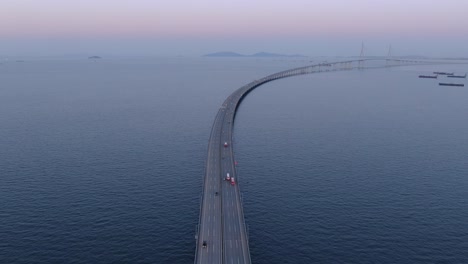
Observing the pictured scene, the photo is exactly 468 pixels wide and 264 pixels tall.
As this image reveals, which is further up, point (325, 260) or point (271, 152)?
point (271, 152)

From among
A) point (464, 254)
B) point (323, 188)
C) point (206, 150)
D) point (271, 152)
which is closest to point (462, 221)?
point (464, 254)

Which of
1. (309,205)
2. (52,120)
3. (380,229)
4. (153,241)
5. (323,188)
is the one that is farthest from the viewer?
(52,120)

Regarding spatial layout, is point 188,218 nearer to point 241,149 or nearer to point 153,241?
point 153,241

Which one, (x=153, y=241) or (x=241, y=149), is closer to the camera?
(x=153, y=241)

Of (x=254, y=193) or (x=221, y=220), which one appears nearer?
(x=221, y=220)

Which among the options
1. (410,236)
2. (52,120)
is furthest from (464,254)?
(52,120)

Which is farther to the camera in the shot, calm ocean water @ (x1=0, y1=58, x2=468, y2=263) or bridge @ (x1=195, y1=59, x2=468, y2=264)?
calm ocean water @ (x1=0, y1=58, x2=468, y2=263)

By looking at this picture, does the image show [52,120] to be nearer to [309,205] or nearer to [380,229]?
[309,205]

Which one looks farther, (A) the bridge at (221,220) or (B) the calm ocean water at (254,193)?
(B) the calm ocean water at (254,193)

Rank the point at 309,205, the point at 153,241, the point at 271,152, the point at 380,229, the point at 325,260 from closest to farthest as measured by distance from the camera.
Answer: the point at 325,260 < the point at 153,241 < the point at 380,229 < the point at 309,205 < the point at 271,152
